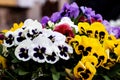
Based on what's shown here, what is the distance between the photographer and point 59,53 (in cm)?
154

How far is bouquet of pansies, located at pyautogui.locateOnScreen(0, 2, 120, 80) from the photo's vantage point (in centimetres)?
153

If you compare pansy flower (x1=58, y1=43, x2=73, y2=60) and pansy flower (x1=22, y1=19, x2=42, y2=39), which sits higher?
pansy flower (x1=22, y1=19, x2=42, y2=39)

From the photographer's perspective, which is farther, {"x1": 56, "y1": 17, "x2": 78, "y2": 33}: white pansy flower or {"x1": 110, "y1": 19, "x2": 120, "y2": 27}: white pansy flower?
{"x1": 110, "y1": 19, "x2": 120, "y2": 27}: white pansy flower

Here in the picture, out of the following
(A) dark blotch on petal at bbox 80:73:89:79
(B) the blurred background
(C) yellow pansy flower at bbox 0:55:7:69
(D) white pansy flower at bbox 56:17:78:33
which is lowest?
(A) dark blotch on petal at bbox 80:73:89:79

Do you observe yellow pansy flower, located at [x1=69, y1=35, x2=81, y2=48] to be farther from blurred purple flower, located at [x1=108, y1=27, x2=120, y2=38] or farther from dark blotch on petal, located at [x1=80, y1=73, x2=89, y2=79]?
blurred purple flower, located at [x1=108, y1=27, x2=120, y2=38]

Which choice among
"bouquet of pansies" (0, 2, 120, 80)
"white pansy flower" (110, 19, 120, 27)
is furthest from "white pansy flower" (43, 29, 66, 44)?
"white pansy flower" (110, 19, 120, 27)

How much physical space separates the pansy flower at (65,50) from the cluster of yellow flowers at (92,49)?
2 cm

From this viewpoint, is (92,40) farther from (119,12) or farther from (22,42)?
(119,12)

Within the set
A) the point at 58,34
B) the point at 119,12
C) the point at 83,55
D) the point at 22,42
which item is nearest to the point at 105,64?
the point at 83,55

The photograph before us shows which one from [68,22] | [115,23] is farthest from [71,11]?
[115,23]

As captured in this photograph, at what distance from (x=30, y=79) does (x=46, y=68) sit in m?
0.08

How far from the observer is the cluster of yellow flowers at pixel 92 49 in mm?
1513

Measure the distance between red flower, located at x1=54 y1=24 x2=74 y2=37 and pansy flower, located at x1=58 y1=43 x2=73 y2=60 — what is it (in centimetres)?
7

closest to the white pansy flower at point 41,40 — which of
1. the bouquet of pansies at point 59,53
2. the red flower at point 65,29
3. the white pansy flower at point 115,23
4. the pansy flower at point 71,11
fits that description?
the bouquet of pansies at point 59,53
